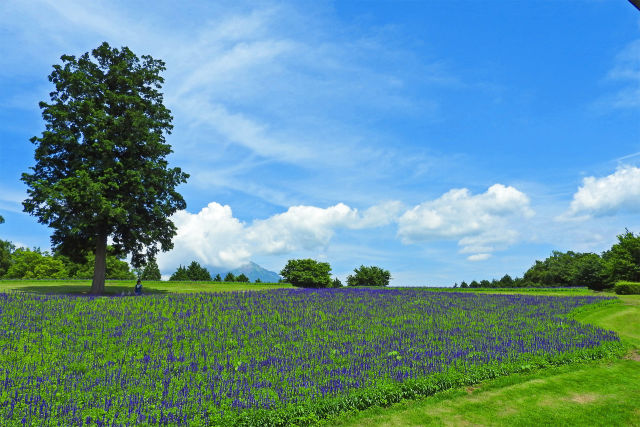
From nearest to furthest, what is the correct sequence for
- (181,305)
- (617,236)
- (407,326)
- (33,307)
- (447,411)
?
(447,411) < (407,326) < (33,307) < (181,305) < (617,236)

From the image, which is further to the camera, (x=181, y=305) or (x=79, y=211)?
(x=79, y=211)

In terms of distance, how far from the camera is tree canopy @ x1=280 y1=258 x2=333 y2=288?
3950 centimetres

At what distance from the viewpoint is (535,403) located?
36.8ft

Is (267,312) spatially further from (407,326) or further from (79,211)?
(79,211)

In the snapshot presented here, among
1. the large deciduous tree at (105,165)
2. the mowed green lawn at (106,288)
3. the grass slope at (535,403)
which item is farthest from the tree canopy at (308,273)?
the grass slope at (535,403)

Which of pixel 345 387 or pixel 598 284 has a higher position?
pixel 598 284

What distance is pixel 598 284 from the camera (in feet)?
168

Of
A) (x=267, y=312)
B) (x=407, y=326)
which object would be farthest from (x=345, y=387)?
(x=267, y=312)

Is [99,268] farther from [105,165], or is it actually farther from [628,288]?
[628,288]

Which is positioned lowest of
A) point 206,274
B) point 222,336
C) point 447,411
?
point 447,411

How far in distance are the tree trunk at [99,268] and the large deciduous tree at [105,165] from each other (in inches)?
2.8

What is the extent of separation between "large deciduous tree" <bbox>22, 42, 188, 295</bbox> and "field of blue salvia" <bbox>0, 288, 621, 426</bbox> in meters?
9.00

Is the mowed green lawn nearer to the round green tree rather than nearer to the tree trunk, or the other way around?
the tree trunk

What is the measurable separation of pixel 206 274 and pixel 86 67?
52694mm
